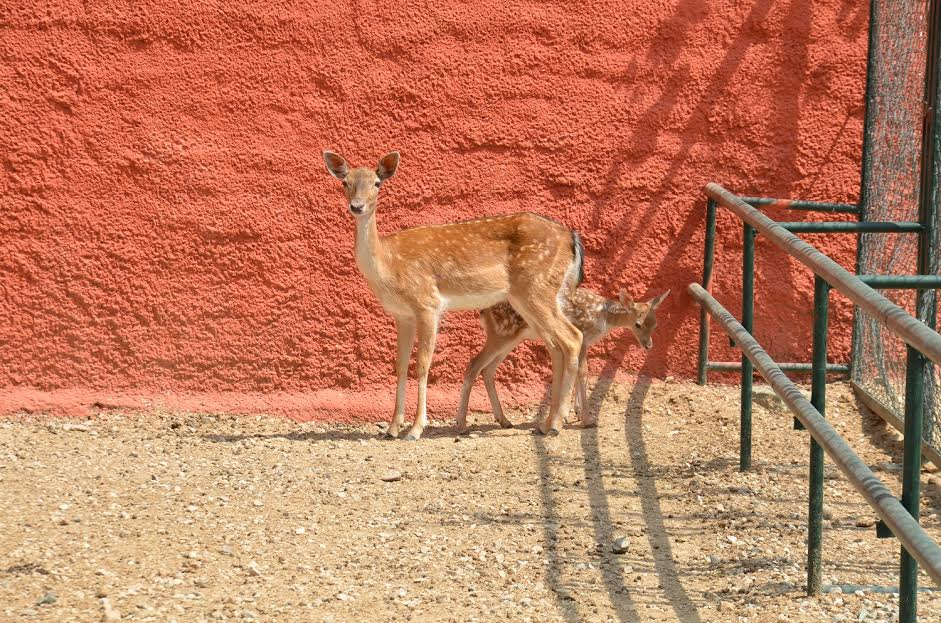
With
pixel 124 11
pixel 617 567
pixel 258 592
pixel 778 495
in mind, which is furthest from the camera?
pixel 124 11

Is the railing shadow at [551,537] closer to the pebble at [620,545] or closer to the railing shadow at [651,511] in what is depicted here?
the pebble at [620,545]

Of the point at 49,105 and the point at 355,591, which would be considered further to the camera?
the point at 49,105

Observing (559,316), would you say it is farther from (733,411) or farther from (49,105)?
(49,105)

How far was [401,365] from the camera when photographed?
7.94m

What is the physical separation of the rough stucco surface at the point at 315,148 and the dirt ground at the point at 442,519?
0.47 meters

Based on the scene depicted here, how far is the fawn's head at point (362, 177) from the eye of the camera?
7652 millimetres

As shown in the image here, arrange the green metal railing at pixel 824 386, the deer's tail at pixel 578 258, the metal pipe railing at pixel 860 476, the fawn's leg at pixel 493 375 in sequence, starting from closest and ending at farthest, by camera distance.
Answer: the metal pipe railing at pixel 860 476, the green metal railing at pixel 824 386, the deer's tail at pixel 578 258, the fawn's leg at pixel 493 375

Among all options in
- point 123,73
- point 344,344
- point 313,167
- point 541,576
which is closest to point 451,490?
point 541,576

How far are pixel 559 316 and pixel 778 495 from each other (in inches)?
71.7

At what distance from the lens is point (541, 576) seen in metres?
5.53

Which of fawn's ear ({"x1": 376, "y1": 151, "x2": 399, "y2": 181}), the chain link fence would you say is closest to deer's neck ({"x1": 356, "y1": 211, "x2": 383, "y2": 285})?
fawn's ear ({"x1": 376, "y1": 151, "x2": 399, "y2": 181})

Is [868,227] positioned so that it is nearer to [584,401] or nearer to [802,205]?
[802,205]

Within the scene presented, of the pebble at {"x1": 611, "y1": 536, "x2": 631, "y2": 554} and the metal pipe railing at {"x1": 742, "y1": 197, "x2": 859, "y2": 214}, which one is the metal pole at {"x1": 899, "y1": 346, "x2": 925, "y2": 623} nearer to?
the pebble at {"x1": 611, "y1": 536, "x2": 631, "y2": 554}

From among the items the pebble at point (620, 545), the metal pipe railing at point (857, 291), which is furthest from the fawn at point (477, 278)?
the pebble at point (620, 545)
